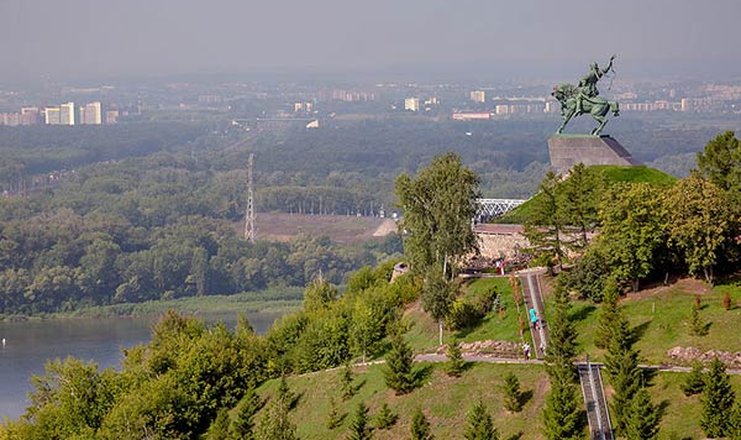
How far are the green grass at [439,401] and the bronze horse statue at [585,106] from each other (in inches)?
524

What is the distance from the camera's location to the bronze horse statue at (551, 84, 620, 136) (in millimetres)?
44188

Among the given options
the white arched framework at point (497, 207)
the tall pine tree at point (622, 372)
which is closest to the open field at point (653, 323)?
the tall pine tree at point (622, 372)

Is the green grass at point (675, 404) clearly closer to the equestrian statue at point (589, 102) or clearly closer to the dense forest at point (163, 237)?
the equestrian statue at point (589, 102)

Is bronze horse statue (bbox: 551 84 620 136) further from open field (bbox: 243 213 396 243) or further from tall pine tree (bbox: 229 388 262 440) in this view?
open field (bbox: 243 213 396 243)

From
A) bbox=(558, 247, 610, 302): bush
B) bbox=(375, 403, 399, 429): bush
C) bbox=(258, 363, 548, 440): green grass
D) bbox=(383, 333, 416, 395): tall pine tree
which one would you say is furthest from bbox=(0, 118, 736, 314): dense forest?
bbox=(375, 403, 399, 429): bush

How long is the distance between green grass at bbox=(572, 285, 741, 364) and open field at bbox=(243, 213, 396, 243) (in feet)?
303

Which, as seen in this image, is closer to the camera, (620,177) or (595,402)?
(595,402)

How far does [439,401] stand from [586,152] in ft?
51.1

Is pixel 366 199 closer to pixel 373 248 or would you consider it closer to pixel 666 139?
pixel 373 248

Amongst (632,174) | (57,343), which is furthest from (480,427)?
(57,343)

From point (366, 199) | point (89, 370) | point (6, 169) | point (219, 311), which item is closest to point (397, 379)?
point (89, 370)

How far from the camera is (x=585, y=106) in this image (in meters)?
44.5

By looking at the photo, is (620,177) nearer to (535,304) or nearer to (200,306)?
(535,304)

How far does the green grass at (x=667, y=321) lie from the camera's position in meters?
31.3
